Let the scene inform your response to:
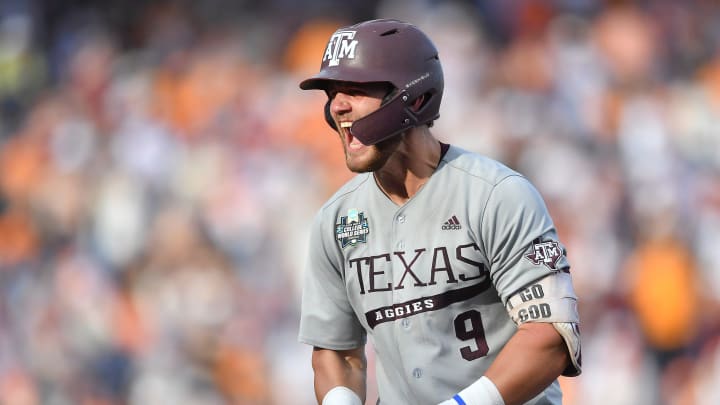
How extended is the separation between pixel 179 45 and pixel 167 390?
12.8ft

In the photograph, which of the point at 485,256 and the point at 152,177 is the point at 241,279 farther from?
the point at 485,256

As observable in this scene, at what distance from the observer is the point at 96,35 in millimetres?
12469

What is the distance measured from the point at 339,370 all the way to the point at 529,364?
0.79 metres

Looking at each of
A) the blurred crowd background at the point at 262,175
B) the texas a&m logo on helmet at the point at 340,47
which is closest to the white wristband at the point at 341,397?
the texas a&m logo on helmet at the point at 340,47

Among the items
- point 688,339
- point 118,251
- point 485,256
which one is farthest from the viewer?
point 118,251

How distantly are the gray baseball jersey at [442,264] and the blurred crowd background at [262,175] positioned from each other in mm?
4502

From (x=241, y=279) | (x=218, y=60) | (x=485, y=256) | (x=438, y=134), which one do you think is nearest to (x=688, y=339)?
(x=438, y=134)

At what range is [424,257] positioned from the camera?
145 inches

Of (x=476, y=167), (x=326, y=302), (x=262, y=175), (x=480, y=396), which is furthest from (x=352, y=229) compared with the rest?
(x=262, y=175)

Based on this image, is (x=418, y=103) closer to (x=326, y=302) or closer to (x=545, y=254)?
(x=545, y=254)

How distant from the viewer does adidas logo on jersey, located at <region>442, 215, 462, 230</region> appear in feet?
11.9

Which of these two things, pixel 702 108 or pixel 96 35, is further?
pixel 96 35

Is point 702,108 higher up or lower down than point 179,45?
lower down

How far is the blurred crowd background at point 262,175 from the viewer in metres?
8.20
